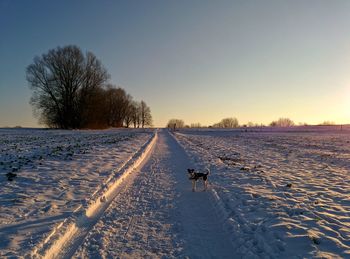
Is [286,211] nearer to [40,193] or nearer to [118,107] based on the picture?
[40,193]

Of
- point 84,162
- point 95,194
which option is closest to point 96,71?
point 84,162

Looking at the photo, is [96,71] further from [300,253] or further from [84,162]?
[300,253]

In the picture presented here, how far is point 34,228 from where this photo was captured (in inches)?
256

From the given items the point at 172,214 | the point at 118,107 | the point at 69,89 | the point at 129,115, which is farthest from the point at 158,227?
the point at 129,115

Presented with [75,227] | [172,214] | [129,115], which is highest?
[129,115]

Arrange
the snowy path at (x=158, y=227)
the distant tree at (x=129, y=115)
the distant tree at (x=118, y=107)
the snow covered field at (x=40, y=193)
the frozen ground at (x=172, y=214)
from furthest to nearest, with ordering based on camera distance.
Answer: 1. the distant tree at (x=129, y=115)
2. the distant tree at (x=118, y=107)
3. the snow covered field at (x=40, y=193)
4. the frozen ground at (x=172, y=214)
5. the snowy path at (x=158, y=227)

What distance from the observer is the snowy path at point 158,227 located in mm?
5465

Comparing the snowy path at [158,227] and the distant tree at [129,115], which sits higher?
the distant tree at [129,115]

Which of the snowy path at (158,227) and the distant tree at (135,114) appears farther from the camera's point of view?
the distant tree at (135,114)

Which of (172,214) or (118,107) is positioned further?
(118,107)

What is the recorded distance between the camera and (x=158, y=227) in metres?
6.63

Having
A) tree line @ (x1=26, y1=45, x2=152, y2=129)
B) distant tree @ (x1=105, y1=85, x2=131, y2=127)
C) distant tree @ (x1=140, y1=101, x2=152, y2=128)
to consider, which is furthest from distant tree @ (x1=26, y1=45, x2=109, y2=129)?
→ distant tree @ (x1=140, y1=101, x2=152, y2=128)

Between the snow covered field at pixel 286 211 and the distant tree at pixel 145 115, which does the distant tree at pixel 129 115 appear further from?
the snow covered field at pixel 286 211

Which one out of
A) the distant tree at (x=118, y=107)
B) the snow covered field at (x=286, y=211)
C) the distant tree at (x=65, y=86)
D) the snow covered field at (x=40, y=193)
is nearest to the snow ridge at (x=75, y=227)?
the snow covered field at (x=40, y=193)
